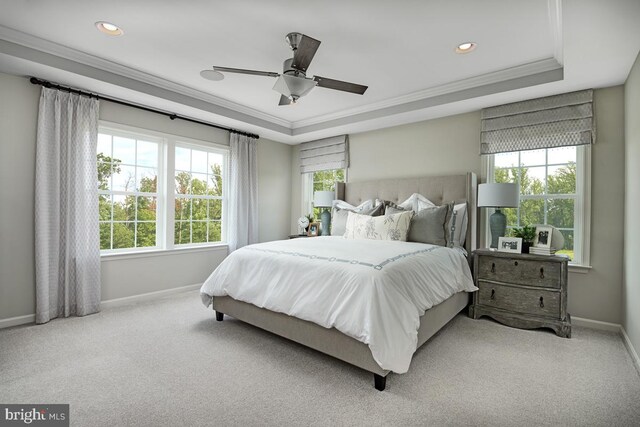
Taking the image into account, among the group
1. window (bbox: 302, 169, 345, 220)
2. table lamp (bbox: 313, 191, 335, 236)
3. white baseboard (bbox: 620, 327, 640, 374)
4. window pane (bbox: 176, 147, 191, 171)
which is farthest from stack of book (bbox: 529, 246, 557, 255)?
window pane (bbox: 176, 147, 191, 171)

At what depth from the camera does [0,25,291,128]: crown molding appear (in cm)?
261

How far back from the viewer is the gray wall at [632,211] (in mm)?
2449

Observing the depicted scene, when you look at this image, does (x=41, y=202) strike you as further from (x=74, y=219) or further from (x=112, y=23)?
(x=112, y=23)

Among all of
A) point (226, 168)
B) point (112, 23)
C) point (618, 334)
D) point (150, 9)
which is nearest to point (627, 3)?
point (618, 334)

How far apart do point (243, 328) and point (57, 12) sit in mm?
2939

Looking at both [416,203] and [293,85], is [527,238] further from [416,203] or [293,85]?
[293,85]

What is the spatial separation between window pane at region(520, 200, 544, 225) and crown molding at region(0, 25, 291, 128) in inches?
148

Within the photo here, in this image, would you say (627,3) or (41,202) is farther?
(41,202)

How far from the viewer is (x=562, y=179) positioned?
11.1 feet

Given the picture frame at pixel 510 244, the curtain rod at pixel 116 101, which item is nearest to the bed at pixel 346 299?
the picture frame at pixel 510 244

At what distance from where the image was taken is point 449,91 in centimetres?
360

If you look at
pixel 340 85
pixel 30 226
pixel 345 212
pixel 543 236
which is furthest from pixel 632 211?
pixel 30 226

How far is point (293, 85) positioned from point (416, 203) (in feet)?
7.25

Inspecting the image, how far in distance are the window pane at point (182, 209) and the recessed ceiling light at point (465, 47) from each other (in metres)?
3.80
